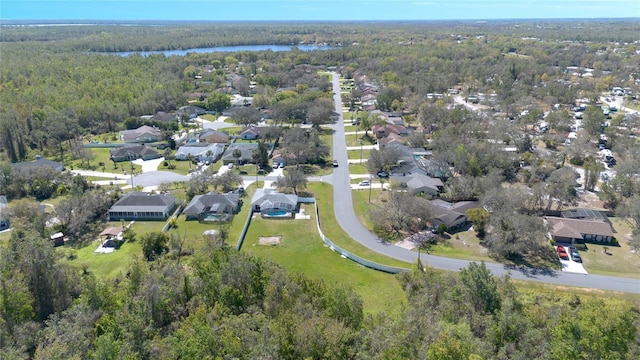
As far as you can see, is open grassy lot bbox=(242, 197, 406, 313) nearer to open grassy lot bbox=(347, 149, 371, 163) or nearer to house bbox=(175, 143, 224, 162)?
open grassy lot bbox=(347, 149, 371, 163)

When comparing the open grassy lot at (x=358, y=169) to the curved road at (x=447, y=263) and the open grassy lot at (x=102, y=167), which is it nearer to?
the curved road at (x=447, y=263)

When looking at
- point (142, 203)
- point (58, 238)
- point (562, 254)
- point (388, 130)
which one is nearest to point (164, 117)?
point (142, 203)

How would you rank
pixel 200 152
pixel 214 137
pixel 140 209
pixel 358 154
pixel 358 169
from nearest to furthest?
1. pixel 140 209
2. pixel 358 169
3. pixel 200 152
4. pixel 358 154
5. pixel 214 137

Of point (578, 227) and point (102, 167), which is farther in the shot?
point (102, 167)

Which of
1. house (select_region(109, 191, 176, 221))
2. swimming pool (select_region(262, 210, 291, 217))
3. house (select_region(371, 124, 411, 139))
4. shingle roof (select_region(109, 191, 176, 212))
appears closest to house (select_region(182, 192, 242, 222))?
house (select_region(109, 191, 176, 221))

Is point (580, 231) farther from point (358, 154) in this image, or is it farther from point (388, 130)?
point (388, 130)

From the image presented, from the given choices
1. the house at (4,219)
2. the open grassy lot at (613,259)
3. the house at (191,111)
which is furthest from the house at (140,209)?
the house at (191,111)
